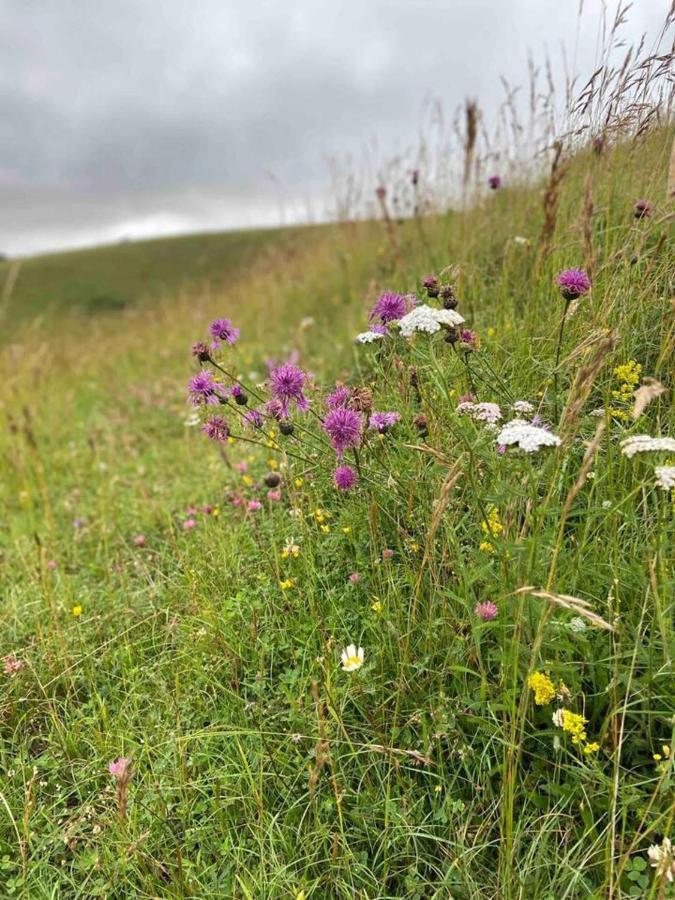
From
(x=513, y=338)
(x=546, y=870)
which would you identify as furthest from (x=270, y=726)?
(x=513, y=338)

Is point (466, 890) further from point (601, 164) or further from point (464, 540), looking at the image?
point (601, 164)

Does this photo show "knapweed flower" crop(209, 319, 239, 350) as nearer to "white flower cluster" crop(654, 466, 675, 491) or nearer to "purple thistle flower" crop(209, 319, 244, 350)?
"purple thistle flower" crop(209, 319, 244, 350)

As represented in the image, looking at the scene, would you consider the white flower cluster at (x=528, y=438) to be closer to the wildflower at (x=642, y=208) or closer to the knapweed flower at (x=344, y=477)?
the knapweed flower at (x=344, y=477)

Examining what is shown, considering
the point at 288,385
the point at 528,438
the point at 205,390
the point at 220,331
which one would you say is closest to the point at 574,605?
A: the point at 528,438

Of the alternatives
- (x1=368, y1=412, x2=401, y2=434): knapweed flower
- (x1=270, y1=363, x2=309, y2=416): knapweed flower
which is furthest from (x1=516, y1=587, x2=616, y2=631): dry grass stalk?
(x1=270, y1=363, x2=309, y2=416): knapweed flower

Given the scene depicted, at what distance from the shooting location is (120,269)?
37.4 meters

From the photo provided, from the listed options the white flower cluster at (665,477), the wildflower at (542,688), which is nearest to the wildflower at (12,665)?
the wildflower at (542,688)

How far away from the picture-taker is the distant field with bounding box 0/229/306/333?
31.2 meters

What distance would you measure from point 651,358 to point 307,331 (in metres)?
3.61

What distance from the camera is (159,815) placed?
147 cm

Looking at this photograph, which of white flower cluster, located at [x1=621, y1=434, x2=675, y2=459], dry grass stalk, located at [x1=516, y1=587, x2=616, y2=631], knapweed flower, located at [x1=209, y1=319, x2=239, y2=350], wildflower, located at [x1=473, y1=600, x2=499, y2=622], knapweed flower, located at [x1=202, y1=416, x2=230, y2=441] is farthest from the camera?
knapweed flower, located at [x1=209, y1=319, x2=239, y2=350]

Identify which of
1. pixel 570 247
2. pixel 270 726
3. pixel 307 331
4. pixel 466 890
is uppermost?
pixel 570 247

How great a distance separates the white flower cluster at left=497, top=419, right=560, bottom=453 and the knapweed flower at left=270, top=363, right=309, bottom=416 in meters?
0.67

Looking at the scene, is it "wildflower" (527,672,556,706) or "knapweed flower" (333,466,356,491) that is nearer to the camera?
"wildflower" (527,672,556,706)
